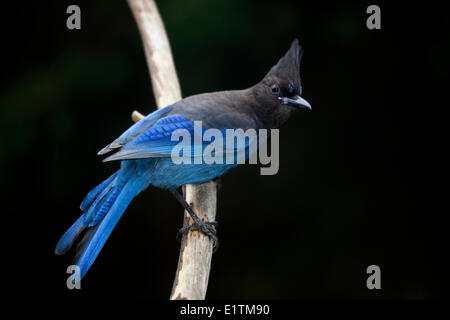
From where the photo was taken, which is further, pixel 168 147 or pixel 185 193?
pixel 185 193

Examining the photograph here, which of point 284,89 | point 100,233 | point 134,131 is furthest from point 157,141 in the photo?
point 284,89

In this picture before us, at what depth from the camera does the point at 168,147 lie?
296 cm

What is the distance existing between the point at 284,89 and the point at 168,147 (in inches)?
32.7

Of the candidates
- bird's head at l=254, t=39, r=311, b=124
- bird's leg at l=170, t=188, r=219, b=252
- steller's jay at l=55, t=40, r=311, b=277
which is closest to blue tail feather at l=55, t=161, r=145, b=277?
Answer: steller's jay at l=55, t=40, r=311, b=277

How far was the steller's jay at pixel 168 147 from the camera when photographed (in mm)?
2818

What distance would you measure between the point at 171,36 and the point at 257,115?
1316 millimetres

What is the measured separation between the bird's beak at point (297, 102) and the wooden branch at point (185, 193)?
2.25 feet

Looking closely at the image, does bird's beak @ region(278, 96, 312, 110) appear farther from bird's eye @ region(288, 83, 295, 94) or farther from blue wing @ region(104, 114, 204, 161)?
blue wing @ region(104, 114, 204, 161)

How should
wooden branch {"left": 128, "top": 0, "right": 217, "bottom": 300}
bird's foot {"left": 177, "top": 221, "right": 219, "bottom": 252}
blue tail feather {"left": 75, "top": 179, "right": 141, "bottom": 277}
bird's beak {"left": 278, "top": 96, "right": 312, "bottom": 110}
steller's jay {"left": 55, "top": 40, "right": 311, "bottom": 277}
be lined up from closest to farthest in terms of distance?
wooden branch {"left": 128, "top": 0, "right": 217, "bottom": 300} → blue tail feather {"left": 75, "top": 179, "right": 141, "bottom": 277} → steller's jay {"left": 55, "top": 40, "right": 311, "bottom": 277} → bird's foot {"left": 177, "top": 221, "right": 219, "bottom": 252} → bird's beak {"left": 278, "top": 96, "right": 312, "bottom": 110}

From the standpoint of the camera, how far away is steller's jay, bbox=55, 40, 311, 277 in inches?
111

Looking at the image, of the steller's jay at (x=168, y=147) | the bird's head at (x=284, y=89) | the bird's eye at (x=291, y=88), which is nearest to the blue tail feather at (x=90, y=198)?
the steller's jay at (x=168, y=147)

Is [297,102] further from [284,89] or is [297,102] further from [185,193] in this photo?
[185,193]

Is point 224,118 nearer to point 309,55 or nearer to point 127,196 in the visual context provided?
point 127,196

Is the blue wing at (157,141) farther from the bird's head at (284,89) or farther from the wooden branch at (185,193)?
the bird's head at (284,89)
